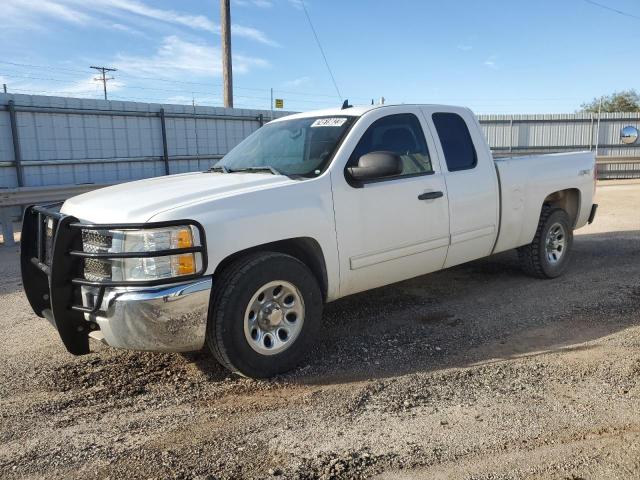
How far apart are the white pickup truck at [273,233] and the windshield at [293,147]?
0.05ft

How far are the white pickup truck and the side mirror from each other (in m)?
0.01

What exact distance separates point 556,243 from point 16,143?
36.3ft

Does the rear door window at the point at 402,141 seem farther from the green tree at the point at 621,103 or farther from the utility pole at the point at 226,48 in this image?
the green tree at the point at 621,103

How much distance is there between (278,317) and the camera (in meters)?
3.96

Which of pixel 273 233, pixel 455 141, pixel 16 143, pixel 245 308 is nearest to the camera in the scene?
pixel 245 308

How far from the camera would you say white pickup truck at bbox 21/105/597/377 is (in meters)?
3.47

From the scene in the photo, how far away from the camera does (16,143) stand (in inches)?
479

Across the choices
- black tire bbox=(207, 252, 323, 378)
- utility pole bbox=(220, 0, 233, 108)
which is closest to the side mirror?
black tire bbox=(207, 252, 323, 378)

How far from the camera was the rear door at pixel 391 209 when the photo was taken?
434 centimetres

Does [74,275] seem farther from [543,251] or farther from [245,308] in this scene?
[543,251]

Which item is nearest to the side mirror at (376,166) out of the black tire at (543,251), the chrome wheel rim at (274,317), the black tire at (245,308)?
the black tire at (245,308)

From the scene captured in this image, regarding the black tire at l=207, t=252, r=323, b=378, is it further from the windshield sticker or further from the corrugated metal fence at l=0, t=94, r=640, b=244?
the corrugated metal fence at l=0, t=94, r=640, b=244

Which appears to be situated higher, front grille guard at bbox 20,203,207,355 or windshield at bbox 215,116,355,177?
windshield at bbox 215,116,355,177

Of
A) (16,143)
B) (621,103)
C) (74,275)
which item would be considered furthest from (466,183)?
(621,103)
